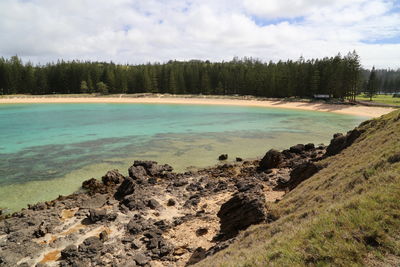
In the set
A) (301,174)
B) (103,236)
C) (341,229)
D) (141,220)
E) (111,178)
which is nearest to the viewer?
(341,229)

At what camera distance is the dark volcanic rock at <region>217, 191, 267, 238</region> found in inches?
521

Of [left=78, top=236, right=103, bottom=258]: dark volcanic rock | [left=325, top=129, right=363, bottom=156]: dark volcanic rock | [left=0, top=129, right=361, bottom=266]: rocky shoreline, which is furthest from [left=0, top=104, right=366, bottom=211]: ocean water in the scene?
[left=325, top=129, right=363, bottom=156]: dark volcanic rock

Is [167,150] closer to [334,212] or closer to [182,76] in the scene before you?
[334,212]

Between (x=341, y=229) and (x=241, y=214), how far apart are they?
671cm

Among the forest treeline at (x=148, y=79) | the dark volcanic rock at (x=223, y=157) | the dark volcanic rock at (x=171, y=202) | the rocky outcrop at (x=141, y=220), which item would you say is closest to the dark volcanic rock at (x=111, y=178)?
the rocky outcrop at (x=141, y=220)

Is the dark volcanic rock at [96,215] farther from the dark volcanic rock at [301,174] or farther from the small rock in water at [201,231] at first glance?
the dark volcanic rock at [301,174]

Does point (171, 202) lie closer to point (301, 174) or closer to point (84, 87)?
point (301, 174)

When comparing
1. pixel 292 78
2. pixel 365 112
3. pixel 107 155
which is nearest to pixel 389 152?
pixel 107 155

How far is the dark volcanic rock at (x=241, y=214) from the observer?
13234mm

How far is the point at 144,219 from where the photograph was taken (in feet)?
54.6

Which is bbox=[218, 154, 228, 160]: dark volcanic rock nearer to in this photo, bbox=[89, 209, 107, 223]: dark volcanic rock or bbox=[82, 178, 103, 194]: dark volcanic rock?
bbox=[82, 178, 103, 194]: dark volcanic rock

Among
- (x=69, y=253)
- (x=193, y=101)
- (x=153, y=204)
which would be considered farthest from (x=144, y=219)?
(x=193, y=101)

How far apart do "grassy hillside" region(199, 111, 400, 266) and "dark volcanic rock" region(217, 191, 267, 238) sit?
0.96 metres

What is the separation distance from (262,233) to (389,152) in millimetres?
7459
